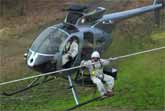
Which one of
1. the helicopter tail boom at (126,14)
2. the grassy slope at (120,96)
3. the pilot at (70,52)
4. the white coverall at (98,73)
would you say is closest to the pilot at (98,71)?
the white coverall at (98,73)

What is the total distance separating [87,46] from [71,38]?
72 centimetres

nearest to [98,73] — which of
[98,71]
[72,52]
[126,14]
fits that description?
[98,71]

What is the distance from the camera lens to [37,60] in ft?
41.7

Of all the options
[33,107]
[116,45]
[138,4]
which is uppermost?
[138,4]

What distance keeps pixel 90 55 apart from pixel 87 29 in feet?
2.38

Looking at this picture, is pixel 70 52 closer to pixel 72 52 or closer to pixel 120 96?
pixel 72 52

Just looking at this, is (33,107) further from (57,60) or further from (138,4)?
(138,4)

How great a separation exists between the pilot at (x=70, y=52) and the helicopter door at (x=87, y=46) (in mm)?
403

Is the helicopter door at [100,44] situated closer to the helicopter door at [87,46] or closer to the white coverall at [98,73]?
the helicopter door at [87,46]

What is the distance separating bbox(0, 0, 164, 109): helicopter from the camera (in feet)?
42.2

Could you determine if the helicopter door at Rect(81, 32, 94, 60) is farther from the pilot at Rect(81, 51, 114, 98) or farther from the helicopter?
the pilot at Rect(81, 51, 114, 98)

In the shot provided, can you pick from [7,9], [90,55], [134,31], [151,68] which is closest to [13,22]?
[7,9]

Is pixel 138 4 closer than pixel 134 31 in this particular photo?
No

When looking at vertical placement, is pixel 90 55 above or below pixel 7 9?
below
